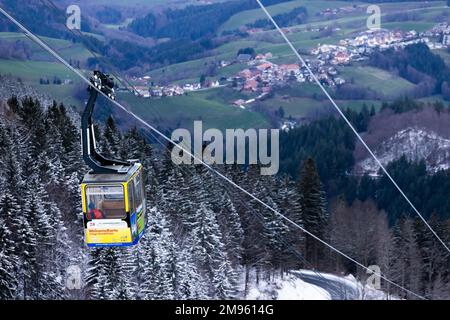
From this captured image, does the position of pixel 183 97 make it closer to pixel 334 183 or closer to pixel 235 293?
pixel 334 183

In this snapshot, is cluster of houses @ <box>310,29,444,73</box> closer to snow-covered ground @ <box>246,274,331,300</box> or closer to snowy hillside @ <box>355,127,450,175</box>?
snowy hillside @ <box>355,127,450,175</box>

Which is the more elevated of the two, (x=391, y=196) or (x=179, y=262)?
(x=179, y=262)

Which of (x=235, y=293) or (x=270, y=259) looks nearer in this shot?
(x=235, y=293)

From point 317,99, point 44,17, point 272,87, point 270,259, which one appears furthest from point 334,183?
point 44,17

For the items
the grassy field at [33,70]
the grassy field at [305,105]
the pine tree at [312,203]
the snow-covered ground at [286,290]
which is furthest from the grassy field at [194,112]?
the snow-covered ground at [286,290]

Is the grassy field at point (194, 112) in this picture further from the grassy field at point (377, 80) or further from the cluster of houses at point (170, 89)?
the grassy field at point (377, 80)

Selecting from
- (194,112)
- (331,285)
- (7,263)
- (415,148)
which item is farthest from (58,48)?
(7,263)
